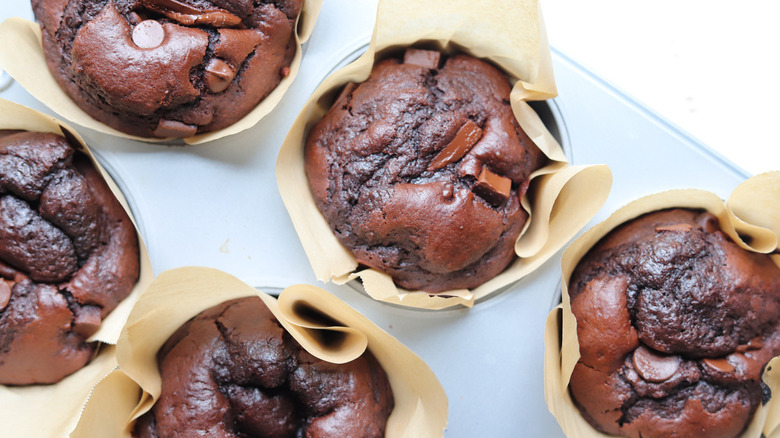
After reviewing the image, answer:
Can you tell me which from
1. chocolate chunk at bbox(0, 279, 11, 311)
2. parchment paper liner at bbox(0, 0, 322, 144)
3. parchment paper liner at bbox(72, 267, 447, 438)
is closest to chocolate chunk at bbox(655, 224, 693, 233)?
parchment paper liner at bbox(72, 267, 447, 438)

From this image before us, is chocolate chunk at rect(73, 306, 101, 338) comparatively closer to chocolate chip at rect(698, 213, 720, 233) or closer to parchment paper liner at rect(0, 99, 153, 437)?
parchment paper liner at rect(0, 99, 153, 437)

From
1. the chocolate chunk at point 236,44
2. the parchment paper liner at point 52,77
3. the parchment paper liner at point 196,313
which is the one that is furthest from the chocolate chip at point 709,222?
the chocolate chunk at point 236,44

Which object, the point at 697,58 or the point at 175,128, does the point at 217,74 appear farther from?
the point at 697,58

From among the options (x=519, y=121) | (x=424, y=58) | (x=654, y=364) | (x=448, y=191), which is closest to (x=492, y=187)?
(x=448, y=191)

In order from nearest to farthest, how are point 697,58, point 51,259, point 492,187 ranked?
1. point 492,187
2. point 51,259
3. point 697,58

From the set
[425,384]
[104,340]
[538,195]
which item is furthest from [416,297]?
[104,340]

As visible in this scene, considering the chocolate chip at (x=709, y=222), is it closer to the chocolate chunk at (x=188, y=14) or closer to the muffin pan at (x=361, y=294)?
the muffin pan at (x=361, y=294)

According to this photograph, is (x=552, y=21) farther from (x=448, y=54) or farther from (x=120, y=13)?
(x=120, y=13)
